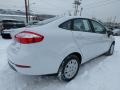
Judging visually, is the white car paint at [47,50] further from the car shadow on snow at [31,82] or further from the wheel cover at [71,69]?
the car shadow on snow at [31,82]

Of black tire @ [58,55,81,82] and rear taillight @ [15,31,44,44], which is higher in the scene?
rear taillight @ [15,31,44,44]

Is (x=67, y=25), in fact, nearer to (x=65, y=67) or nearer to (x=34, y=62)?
(x=65, y=67)

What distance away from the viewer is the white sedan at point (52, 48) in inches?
90.8

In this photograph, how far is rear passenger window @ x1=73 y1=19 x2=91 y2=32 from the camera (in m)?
3.03

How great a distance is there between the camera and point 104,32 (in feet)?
13.7

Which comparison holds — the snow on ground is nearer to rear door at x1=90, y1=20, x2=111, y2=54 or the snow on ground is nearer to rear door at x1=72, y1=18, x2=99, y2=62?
rear door at x1=72, y1=18, x2=99, y2=62

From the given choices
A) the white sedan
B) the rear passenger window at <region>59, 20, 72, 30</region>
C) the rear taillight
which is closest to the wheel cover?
the white sedan

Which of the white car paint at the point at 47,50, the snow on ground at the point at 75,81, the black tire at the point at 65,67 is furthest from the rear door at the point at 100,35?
the black tire at the point at 65,67

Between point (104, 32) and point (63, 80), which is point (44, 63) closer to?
point (63, 80)

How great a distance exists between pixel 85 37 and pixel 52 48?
1081 millimetres

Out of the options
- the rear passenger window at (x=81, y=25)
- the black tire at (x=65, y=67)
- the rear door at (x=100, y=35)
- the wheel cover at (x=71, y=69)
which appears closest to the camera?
the black tire at (x=65, y=67)

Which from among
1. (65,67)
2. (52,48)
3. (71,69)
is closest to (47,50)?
(52,48)

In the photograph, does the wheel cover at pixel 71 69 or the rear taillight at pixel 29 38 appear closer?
the rear taillight at pixel 29 38

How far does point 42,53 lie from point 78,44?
3.25ft
